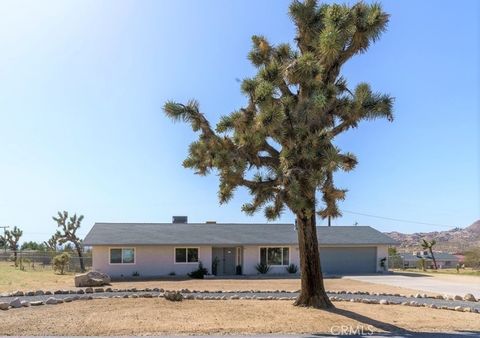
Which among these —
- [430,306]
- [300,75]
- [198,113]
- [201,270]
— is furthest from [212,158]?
[201,270]

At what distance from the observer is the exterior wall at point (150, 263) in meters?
32.3

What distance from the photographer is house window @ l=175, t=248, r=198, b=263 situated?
33.9m

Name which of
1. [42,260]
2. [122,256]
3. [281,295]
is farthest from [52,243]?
[281,295]

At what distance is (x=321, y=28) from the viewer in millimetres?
15180

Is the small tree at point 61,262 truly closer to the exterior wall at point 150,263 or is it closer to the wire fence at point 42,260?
the wire fence at point 42,260

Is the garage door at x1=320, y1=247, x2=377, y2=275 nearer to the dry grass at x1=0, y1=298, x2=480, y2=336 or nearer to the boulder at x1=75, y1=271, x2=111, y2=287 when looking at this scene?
Result: the boulder at x1=75, y1=271, x2=111, y2=287

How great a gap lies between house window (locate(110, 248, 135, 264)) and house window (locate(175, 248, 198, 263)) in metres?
2.86

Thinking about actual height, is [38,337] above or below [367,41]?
below

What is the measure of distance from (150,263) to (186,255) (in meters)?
2.37

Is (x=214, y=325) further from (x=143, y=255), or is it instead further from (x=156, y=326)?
(x=143, y=255)

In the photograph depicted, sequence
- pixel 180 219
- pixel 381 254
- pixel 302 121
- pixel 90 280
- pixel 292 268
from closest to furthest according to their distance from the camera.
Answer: pixel 302 121
pixel 90 280
pixel 292 268
pixel 381 254
pixel 180 219

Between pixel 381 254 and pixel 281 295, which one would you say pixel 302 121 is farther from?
pixel 381 254

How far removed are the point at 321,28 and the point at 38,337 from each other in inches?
430

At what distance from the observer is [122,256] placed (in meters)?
32.8
